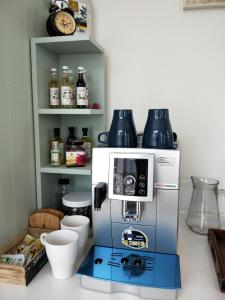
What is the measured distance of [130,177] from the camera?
0.71 meters

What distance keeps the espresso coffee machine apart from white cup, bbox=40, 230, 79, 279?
0.15 feet

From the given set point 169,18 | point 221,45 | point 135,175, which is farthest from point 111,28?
point 135,175

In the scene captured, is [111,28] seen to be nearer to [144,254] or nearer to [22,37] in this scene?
[22,37]

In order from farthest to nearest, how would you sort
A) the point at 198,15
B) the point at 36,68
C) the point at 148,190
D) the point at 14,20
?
the point at 198,15 < the point at 36,68 < the point at 14,20 < the point at 148,190

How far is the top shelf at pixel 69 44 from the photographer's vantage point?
939 mm

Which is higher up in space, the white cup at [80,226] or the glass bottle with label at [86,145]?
the glass bottle with label at [86,145]

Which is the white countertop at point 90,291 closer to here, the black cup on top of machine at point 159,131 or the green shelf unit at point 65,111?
the black cup on top of machine at point 159,131

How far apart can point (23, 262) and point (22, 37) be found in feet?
2.53

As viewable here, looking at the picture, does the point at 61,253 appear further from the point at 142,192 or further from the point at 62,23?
the point at 62,23

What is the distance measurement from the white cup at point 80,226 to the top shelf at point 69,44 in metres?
0.65

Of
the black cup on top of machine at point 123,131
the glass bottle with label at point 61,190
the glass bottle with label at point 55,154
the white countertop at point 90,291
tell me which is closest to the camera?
the white countertop at point 90,291

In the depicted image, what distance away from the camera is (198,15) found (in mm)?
1097

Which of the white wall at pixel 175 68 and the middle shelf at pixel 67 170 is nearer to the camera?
the middle shelf at pixel 67 170

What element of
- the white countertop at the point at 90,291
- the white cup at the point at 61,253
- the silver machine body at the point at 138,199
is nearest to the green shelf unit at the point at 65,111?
the silver machine body at the point at 138,199
